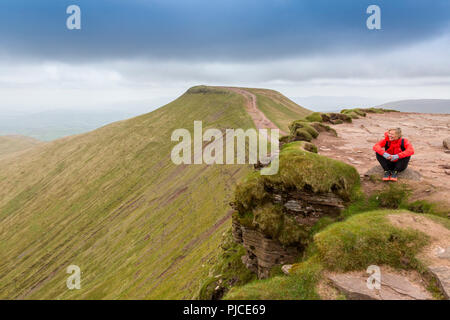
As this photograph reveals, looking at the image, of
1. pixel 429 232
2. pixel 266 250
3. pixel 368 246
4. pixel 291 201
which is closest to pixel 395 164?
pixel 429 232

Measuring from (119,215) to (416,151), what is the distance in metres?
118

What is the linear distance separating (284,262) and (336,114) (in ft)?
114

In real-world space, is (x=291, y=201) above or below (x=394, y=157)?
below

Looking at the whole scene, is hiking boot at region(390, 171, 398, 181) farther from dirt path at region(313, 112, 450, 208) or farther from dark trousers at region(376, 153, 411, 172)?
dirt path at region(313, 112, 450, 208)

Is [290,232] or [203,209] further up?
[290,232]

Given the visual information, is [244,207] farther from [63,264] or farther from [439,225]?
[63,264]

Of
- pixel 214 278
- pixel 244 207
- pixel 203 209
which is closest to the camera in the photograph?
pixel 244 207

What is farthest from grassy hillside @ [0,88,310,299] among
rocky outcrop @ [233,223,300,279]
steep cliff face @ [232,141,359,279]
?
steep cliff face @ [232,141,359,279]

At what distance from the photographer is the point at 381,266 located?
38.3 feet

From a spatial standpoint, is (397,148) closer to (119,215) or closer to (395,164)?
(395,164)

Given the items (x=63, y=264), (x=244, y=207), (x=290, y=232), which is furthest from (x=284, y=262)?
(x=63, y=264)

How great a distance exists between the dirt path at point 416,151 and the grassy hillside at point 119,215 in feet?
93.1

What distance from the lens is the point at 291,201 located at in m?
17.0

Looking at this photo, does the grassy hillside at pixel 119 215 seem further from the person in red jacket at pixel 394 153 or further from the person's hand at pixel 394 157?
the person's hand at pixel 394 157
